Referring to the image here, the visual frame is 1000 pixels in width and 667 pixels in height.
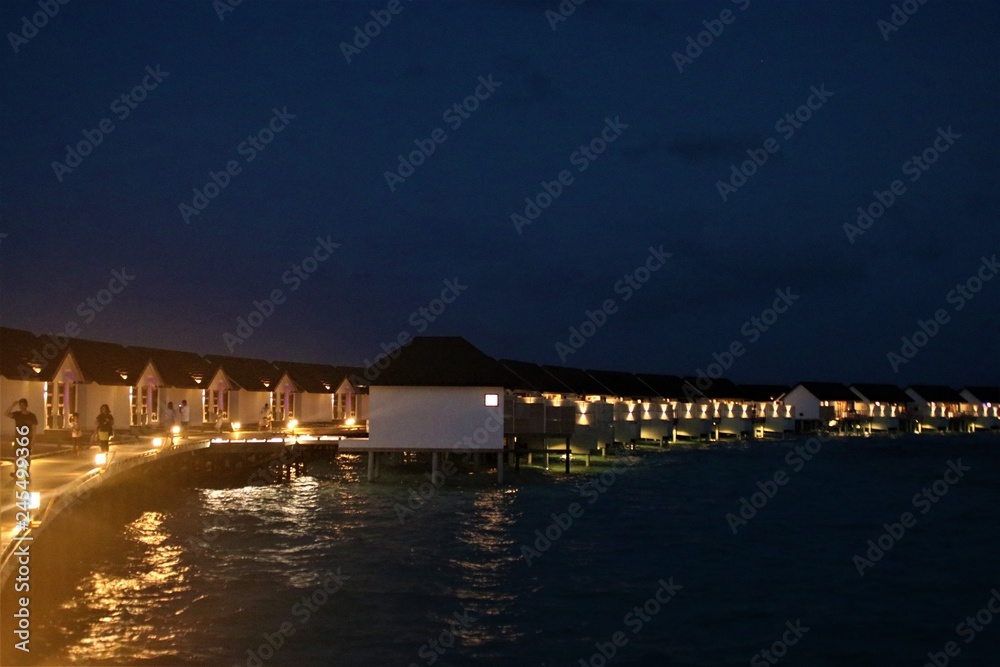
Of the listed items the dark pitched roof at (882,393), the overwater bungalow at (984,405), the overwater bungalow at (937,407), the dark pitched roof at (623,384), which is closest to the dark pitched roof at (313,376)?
the dark pitched roof at (623,384)

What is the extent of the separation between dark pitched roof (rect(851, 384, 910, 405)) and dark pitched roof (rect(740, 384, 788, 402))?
951 cm

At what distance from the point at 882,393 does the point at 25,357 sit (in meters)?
110

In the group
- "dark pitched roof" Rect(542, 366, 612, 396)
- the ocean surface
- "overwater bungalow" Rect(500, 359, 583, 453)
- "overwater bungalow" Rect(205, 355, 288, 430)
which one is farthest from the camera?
"dark pitched roof" Rect(542, 366, 612, 396)

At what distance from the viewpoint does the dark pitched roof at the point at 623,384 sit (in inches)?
3105

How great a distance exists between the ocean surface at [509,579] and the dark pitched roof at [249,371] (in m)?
18.2

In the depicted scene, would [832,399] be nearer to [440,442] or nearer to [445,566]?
[440,442]

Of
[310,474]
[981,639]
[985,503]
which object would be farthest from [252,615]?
[985,503]

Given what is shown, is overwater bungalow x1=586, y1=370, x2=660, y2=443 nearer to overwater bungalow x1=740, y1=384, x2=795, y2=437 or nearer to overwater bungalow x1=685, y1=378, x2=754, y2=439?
overwater bungalow x1=685, y1=378, x2=754, y2=439

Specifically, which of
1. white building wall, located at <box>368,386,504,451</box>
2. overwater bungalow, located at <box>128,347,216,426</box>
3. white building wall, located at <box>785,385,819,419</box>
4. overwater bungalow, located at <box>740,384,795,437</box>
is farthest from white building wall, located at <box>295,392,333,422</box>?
white building wall, located at <box>785,385,819,419</box>

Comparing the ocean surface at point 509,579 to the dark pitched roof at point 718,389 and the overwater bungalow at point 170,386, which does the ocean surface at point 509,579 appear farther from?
the dark pitched roof at point 718,389

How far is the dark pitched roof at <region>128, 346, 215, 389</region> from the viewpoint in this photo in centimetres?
4928

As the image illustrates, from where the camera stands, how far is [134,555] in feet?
77.4

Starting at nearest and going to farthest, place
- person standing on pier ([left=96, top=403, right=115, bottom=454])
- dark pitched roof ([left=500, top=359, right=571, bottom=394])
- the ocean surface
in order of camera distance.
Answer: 1. the ocean surface
2. person standing on pier ([left=96, top=403, right=115, bottom=454])
3. dark pitched roof ([left=500, top=359, right=571, bottom=394])

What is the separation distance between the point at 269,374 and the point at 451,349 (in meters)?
25.0
